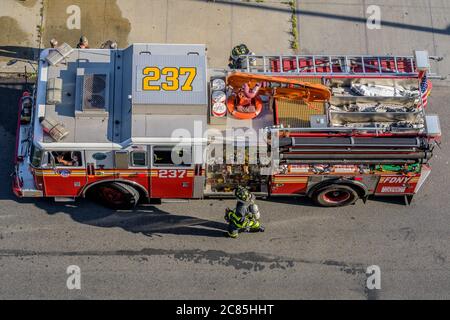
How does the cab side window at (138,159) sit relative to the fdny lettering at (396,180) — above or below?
above

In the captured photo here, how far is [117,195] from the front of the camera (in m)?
12.3

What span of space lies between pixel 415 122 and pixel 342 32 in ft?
14.5

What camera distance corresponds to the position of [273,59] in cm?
1258

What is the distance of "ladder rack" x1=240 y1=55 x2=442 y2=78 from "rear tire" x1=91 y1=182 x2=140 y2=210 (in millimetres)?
3598

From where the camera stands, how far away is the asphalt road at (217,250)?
38.5ft

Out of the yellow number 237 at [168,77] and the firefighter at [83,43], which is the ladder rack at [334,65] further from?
the firefighter at [83,43]

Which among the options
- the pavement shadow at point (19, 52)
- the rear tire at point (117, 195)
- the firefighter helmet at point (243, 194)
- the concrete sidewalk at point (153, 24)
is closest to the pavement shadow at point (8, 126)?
the pavement shadow at point (19, 52)

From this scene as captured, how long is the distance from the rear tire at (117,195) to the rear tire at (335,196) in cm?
395

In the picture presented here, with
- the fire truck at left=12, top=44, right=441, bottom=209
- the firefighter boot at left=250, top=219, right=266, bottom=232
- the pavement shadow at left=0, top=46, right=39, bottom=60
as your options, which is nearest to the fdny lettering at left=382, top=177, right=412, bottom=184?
the fire truck at left=12, top=44, right=441, bottom=209

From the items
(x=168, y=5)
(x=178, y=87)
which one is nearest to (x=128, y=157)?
(x=178, y=87)

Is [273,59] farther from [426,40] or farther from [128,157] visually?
[426,40]

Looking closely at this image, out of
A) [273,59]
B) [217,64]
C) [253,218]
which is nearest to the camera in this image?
[253,218]
